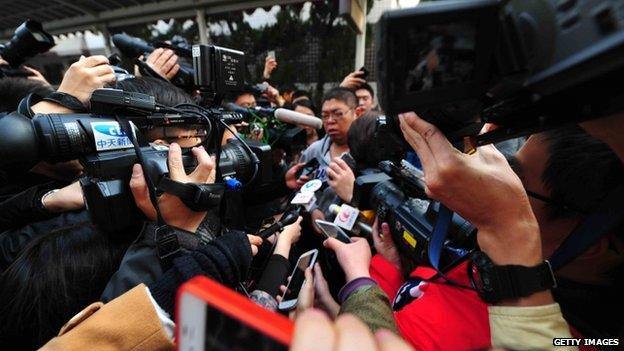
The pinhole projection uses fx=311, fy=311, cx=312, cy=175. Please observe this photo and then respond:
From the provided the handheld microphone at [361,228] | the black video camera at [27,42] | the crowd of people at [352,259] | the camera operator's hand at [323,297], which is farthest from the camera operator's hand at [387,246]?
the black video camera at [27,42]

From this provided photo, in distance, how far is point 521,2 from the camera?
38 cm

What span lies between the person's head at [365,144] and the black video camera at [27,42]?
1.47 m

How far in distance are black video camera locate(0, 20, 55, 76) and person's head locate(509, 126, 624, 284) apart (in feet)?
Answer: 5.94

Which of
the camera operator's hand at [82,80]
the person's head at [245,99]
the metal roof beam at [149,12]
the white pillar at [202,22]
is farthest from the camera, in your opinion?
the white pillar at [202,22]

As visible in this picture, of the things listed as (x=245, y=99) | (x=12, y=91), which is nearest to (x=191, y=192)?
(x=12, y=91)

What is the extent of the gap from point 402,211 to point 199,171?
1.99 feet

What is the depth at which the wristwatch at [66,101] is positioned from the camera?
2.85 feet

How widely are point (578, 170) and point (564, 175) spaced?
28 mm

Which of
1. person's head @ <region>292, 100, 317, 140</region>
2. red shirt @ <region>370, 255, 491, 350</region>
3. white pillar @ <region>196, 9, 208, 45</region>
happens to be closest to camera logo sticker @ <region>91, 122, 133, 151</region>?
red shirt @ <region>370, 255, 491, 350</region>

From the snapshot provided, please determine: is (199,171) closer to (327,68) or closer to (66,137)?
(66,137)

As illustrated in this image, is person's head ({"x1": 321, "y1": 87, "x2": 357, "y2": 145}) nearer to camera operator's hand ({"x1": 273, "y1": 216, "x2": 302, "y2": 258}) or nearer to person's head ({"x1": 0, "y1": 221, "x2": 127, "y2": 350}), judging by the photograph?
camera operator's hand ({"x1": 273, "y1": 216, "x2": 302, "y2": 258})

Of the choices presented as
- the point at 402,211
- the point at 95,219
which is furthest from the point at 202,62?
the point at 402,211

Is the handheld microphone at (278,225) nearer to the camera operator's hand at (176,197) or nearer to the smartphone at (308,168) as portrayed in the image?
Answer: the camera operator's hand at (176,197)

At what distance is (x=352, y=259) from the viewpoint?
39.9 inches
